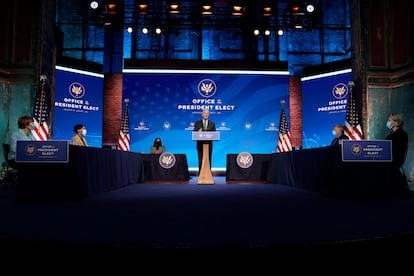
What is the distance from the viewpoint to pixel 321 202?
3.66 m

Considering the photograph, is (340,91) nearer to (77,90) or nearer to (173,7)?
(173,7)

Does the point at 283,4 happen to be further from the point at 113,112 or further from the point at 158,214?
the point at 158,214

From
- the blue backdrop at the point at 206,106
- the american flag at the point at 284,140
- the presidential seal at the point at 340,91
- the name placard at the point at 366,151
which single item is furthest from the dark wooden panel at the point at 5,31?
the presidential seal at the point at 340,91

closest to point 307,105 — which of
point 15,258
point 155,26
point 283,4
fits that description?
point 283,4

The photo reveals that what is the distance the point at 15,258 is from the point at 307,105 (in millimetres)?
10497

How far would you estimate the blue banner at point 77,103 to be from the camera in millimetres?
9859

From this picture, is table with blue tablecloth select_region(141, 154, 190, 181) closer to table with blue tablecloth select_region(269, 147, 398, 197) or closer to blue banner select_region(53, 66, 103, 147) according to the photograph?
table with blue tablecloth select_region(269, 147, 398, 197)

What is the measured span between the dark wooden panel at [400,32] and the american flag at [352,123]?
46.7 inches

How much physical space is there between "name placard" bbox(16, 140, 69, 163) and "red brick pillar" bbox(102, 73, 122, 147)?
294 inches

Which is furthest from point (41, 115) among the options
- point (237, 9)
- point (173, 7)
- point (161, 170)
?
point (237, 9)

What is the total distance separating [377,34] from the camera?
274 inches

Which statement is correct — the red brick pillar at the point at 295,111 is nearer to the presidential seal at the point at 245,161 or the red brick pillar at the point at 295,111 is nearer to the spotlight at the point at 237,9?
the spotlight at the point at 237,9

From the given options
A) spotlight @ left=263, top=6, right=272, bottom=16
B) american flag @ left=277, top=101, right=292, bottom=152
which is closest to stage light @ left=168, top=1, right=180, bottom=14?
spotlight @ left=263, top=6, right=272, bottom=16

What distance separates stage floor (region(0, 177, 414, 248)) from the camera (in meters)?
1.86
